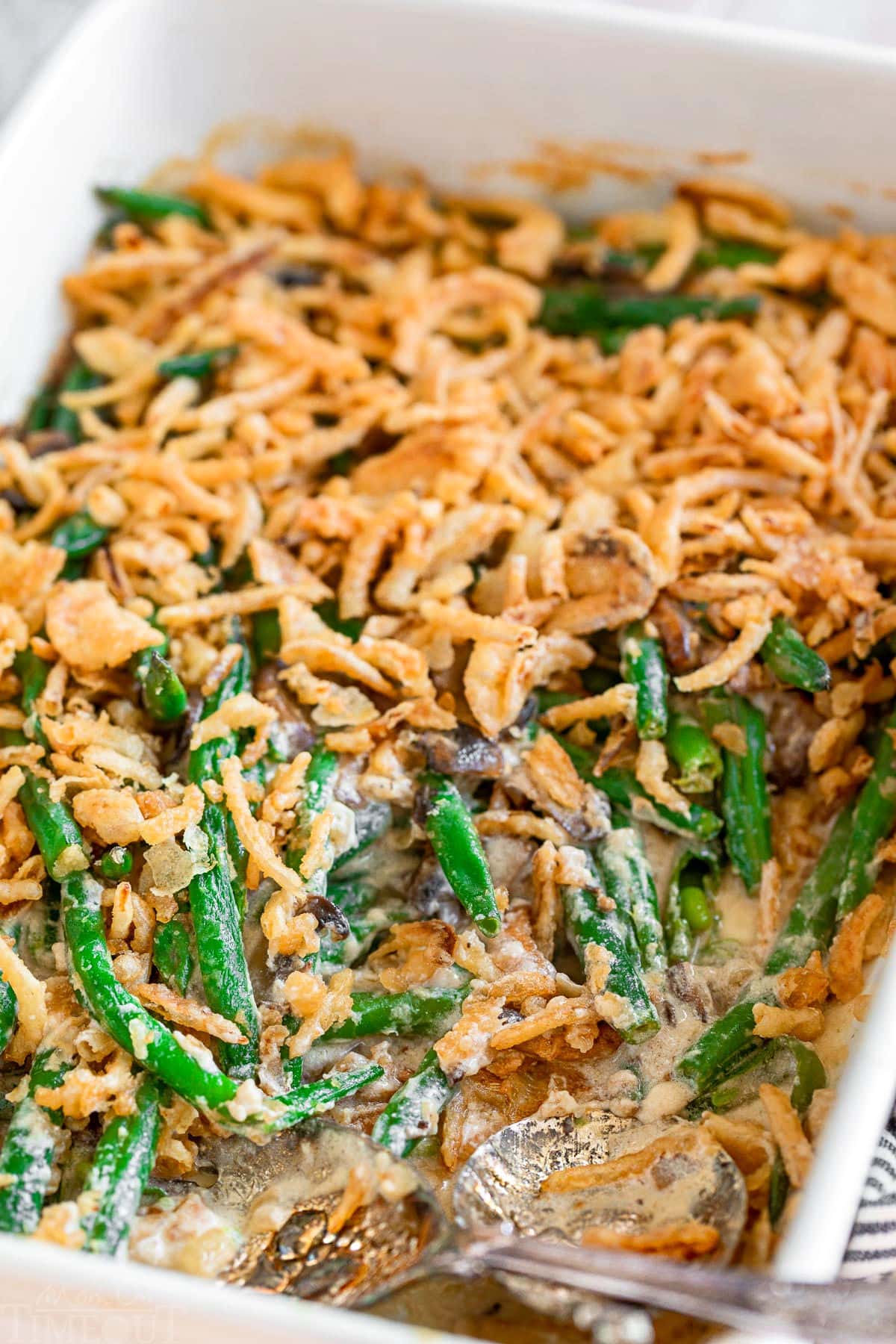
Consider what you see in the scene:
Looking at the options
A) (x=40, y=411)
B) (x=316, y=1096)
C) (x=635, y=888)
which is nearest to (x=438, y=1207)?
(x=316, y=1096)

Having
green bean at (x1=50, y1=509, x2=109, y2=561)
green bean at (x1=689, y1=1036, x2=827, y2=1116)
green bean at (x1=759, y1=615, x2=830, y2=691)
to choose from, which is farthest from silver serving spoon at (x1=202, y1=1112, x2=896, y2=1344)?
green bean at (x1=50, y1=509, x2=109, y2=561)

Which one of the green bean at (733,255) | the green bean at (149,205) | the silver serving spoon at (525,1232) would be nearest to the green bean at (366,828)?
the silver serving spoon at (525,1232)

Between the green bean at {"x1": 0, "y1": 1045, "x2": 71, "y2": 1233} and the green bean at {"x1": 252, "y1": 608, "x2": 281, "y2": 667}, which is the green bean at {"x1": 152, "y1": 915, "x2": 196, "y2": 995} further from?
the green bean at {"x1": 252, "y1": 608, "x2": 281, "y2": 667}

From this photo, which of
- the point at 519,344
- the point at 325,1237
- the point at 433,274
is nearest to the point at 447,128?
the point at 433,274

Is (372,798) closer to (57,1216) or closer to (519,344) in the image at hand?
(57,1216)

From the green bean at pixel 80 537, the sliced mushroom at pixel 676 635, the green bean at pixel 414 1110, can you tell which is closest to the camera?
the green bean at pixel 414 1110

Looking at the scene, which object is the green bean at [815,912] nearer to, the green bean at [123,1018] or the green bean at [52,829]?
the green bean at [123,1018]
